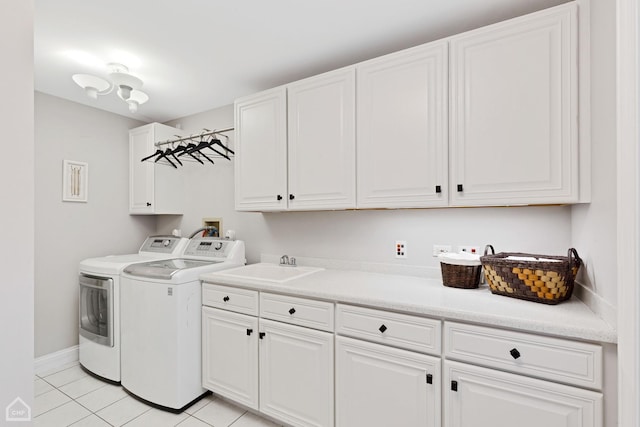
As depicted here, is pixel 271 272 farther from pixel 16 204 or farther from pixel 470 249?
pixel 16 204

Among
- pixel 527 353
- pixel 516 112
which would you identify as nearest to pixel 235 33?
pixel 516 112

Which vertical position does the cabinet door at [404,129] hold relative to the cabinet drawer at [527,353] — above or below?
above

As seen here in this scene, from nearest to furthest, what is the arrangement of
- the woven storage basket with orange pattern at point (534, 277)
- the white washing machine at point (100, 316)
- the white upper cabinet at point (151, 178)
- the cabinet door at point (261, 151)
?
the woven storage basket with orange pattern at point (534, 277) → the cabinet door at point (261, 151) → the white washing machine at point (100, 316) → the white upper cabinet at point (151, 178)

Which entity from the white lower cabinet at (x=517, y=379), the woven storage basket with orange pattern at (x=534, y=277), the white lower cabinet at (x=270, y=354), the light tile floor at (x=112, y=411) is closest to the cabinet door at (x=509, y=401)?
the white lower cabinet at (x=517, y=379)

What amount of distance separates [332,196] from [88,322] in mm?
2342

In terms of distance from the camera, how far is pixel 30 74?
69cm

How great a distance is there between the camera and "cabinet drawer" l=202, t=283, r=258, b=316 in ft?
6.28

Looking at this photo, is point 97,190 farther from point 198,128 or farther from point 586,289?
point 586,289

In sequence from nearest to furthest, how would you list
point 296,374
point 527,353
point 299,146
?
point 527,353 → point 296,374 → point 299,146

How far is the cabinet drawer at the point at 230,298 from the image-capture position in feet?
6.28

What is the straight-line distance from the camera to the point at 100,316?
7.91ft

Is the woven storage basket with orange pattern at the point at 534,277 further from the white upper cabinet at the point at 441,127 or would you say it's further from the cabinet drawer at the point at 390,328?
the cabinet drawer at the point at 390,328

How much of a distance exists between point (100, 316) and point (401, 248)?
2.41 meters

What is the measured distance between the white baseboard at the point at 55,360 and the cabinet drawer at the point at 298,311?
7.31 feet
